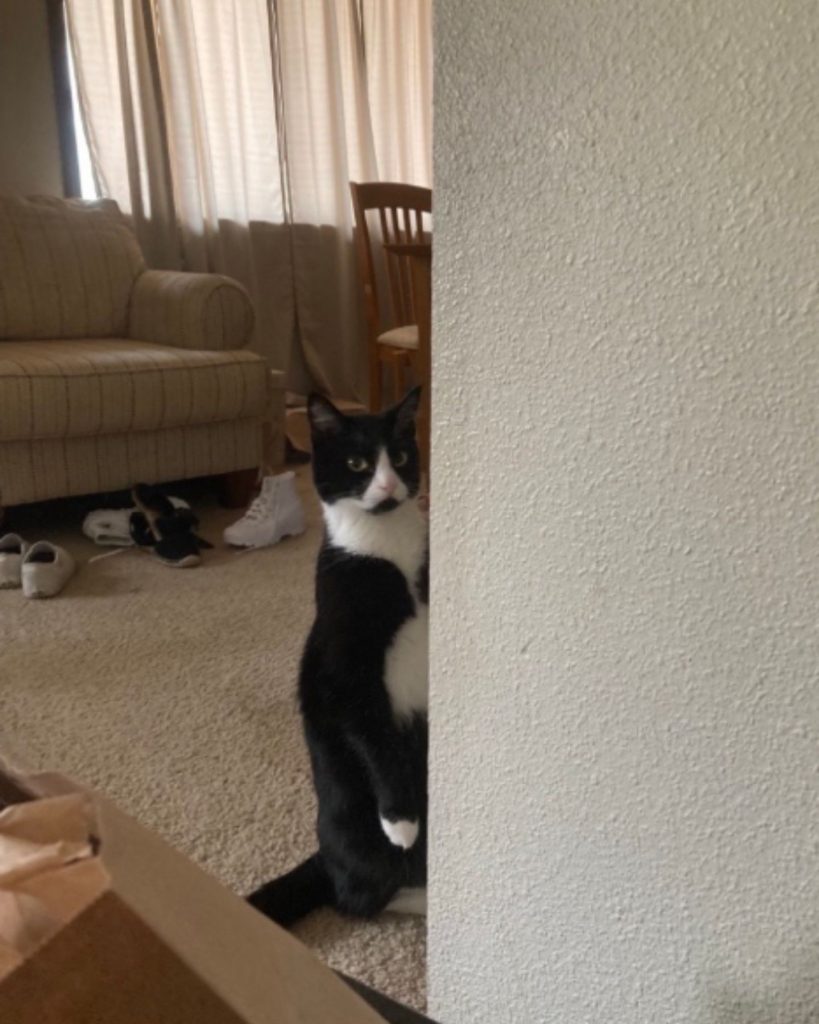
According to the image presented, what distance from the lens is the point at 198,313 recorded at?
8.08 feet

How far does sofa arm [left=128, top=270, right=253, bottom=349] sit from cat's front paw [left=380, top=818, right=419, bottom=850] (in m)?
1.85

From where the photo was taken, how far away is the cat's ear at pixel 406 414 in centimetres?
118

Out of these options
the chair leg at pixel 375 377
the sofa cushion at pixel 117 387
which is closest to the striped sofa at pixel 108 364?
the sofa cushion at pixel 117 387

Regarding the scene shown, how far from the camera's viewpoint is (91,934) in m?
0.25

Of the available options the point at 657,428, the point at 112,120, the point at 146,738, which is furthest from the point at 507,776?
the point at 112,120

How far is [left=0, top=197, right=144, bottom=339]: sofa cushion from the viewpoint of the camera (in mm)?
2539

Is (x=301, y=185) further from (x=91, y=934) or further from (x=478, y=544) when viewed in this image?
(x=91, y=934)

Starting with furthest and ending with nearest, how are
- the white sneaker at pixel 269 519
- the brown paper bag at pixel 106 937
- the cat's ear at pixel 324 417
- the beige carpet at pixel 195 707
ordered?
the white sneaker at pixel 269 519 → the cat's ear at pixel 324 417 → the beige carpet at pixel 195 707 → the brown paper bag at pixel 106 937

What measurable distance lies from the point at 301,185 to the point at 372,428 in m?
2.82

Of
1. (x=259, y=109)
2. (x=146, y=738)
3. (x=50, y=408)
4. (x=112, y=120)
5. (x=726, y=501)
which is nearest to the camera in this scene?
(x=726, y=501)

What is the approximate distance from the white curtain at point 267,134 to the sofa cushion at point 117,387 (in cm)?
Answer: 112

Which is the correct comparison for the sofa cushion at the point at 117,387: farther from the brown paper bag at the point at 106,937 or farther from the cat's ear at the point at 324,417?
the brown paper bag at the point at 106,937

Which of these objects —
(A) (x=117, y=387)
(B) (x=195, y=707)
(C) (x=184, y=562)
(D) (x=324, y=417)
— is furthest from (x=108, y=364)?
(D) (x=324, y=417)

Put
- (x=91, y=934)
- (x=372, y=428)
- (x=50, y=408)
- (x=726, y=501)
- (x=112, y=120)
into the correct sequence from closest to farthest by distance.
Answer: (x=91, y=934) → (x=726, y=501) → (x=372, y=428) → (x=50, y=408) → (x=112, y=120)
